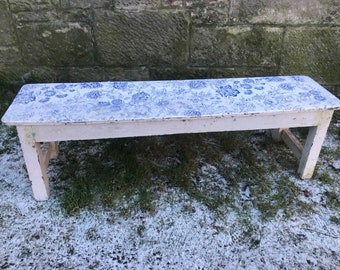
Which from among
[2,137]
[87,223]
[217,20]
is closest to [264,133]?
[217,20]

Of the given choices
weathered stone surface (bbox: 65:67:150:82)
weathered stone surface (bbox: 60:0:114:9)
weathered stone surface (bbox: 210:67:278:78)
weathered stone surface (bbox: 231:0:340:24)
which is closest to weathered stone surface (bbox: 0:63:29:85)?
weathered stone surface (bbox: 65:67:150:82)

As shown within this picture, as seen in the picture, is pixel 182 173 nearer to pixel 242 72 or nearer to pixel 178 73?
pixel 178 73

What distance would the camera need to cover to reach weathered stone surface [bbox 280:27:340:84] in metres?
2.40

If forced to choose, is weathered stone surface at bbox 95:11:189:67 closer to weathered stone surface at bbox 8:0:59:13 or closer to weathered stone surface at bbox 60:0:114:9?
weathered stone surface at bbox 60:0:114:9

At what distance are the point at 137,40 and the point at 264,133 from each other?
1215 mm

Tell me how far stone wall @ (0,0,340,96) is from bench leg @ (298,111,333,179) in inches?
→ 29.8

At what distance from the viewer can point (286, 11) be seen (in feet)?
7.60

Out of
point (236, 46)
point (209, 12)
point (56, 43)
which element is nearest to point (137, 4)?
point (209, 12)

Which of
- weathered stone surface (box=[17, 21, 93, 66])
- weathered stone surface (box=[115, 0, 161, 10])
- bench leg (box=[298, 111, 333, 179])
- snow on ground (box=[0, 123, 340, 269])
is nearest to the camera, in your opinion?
snow on ground (box=[0, 123, 340, 269])

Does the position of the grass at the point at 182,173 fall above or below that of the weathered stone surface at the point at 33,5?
below

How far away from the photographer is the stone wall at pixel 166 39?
228cm

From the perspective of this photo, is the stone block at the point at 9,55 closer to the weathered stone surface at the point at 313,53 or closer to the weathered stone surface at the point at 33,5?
the weathered stone surface at the point at 33,5

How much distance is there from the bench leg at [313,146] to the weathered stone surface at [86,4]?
1556 mm

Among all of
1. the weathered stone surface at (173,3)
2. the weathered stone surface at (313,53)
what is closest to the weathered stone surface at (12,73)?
the weathered stone surface at (173,3)
